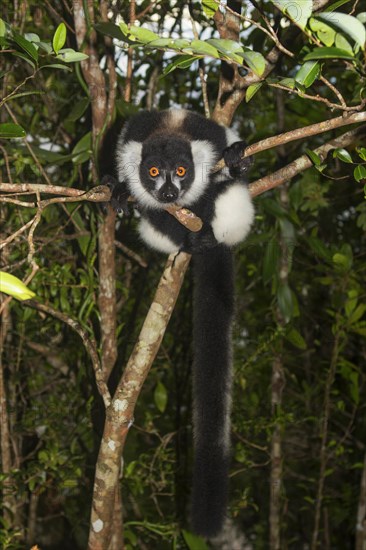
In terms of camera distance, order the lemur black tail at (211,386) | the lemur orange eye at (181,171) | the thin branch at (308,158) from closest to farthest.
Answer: the thin branch at (308,158)
the lemur black tail at (211,386)
the lemur orange eye at (181,171)

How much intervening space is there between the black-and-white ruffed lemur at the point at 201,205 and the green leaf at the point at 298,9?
1065mm

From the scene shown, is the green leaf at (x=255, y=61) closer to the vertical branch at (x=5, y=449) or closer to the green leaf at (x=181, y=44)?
the green leaf at (x=181, y=44)

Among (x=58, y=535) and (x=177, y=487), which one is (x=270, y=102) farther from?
(x=58, y=535)

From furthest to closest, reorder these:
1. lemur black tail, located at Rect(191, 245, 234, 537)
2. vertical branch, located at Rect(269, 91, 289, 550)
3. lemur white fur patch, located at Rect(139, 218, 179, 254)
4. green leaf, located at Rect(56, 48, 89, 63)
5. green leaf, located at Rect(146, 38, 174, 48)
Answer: vertical branch, located at Rect(269, 91, 289, 550) < lemur white fur patch, located at Rect(139, 218, 179, 254) < lemur black tail, located at Rect(191, 245, 234, 537) < green leaf, located at Rect(56, 48, 89, 63) < green leaf, located at Rect(146, 38, 174, 48)

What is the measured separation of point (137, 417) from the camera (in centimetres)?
352

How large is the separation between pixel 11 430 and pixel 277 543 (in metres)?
1.30

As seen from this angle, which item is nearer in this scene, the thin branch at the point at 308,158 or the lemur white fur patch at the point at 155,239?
the thin branch at the point at 308,158

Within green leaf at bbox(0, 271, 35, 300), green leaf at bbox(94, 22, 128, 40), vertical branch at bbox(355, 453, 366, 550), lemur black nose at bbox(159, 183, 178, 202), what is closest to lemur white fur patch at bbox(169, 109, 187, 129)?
lemur black nose at bbox(159, 183, 178, 202)

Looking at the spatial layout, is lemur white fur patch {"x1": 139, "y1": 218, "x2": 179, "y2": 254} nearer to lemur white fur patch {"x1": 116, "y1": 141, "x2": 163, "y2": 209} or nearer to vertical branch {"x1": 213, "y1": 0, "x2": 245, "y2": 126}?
lemur white fur patch {"x1": 116, "y1": 141, "x2": 163, "y2": 209}

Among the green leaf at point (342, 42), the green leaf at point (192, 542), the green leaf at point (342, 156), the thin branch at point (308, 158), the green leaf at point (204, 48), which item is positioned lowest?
the green leaf at point (192, 542)

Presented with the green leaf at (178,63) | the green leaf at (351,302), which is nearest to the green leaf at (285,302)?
the green leaf at (351,302)

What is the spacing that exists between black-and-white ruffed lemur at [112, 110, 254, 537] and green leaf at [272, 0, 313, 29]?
3.49ft

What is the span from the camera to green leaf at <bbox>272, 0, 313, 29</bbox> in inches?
39.7

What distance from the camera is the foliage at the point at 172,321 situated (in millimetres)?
2500
